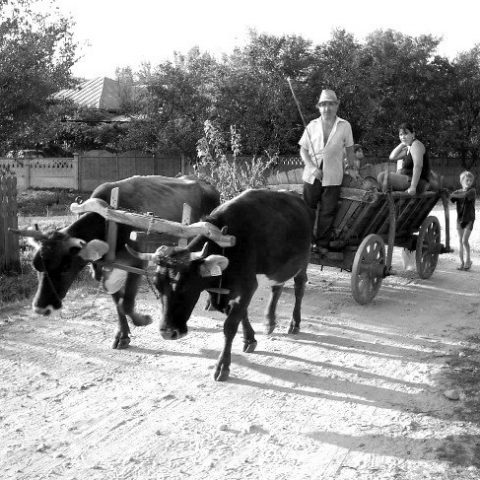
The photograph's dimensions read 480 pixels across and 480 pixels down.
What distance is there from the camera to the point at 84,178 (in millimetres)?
25156

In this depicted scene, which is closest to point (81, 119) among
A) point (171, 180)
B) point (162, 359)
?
point (171, 180)

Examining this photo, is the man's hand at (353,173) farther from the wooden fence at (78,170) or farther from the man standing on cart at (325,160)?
the wooden fence at (78,170)

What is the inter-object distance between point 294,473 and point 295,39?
24.5 meters

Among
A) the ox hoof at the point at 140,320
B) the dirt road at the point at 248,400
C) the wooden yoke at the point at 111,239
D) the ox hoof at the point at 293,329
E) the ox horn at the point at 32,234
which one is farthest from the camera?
the ox hoof at the point at 293,329

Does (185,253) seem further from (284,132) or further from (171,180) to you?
(284,132)

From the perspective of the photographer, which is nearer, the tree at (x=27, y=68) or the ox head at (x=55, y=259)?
the ox head at (x=55, y=259)

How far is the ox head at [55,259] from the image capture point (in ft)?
16.4

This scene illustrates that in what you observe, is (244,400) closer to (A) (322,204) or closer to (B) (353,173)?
(A) (322,204)

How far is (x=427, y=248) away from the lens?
904 cm

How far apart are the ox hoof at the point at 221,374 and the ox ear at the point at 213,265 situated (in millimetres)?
935

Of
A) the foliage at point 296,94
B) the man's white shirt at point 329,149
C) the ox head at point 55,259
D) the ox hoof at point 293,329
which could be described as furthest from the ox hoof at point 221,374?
the foliage at point 296,94

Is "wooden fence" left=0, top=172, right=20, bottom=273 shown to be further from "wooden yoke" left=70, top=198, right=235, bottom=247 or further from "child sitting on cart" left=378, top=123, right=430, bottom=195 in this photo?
"child sitting on cart" left=378, top=123, right=430, bottom=195

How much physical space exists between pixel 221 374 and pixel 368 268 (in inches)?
119

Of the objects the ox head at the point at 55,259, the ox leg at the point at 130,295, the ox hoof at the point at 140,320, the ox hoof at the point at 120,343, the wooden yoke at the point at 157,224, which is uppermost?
the wooden yoke at the point at 157,224
